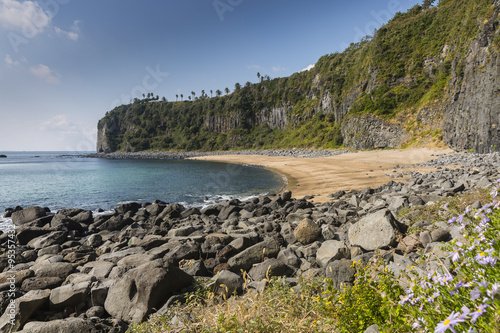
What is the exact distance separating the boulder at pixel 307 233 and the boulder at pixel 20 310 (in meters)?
7.30

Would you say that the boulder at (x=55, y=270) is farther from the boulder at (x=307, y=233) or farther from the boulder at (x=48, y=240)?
the boulder at (x=307, y=233)

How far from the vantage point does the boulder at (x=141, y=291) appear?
5.23 m

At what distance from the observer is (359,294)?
2.96 m

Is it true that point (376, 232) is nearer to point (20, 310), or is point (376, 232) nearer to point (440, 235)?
point (440, 235)

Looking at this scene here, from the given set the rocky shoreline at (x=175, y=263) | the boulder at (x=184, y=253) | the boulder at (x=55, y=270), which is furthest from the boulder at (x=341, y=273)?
the boulder at (x=55, y=270)

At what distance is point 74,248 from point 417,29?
7487cm

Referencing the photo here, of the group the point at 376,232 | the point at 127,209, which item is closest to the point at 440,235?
the point at 376,232

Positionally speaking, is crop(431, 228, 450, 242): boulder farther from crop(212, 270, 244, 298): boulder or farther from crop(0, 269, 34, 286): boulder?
crop(0, 269, 34, 286): boulder

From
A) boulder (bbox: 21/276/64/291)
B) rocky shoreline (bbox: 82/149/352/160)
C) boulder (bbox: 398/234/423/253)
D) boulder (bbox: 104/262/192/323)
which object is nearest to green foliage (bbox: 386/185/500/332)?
boulder (bbox: 398/234/423/253)

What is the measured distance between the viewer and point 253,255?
23.9 feet

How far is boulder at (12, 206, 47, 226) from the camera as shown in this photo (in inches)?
665

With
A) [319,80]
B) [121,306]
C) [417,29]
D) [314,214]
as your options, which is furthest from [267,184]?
[319,80]

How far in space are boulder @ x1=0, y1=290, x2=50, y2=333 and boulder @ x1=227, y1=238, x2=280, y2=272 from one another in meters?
4.70

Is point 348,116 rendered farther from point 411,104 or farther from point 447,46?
point 447,46
